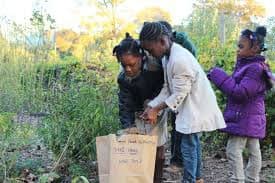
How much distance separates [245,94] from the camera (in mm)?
4117

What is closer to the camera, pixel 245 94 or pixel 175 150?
pixel 245 94

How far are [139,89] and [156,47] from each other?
359 mm

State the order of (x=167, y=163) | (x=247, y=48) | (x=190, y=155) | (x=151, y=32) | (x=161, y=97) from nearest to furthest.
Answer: (x=151, y=32), (x=161, y=97), (x=190, y=155), (x=247, y=48), (x=167, y=163)

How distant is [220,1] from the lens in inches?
635

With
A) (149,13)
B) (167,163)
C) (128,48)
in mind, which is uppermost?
(149,13)

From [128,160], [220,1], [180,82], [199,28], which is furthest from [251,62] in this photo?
[220,1]

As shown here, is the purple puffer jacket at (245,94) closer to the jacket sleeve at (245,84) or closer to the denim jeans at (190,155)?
the jacket sleeve at (245,84)

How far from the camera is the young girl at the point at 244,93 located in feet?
13.6

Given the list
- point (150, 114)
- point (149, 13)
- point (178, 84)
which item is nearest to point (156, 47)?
point (178, 84)

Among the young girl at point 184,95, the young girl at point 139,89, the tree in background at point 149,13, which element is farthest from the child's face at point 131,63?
the tree in background at point 149,13

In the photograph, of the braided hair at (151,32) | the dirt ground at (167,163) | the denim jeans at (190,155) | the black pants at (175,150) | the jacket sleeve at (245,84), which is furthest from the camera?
the black pants at (175,150)

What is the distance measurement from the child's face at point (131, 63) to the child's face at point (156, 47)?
0.10m

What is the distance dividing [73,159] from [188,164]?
3.24 ft

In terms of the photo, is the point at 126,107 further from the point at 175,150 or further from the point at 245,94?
the point at 175,150
